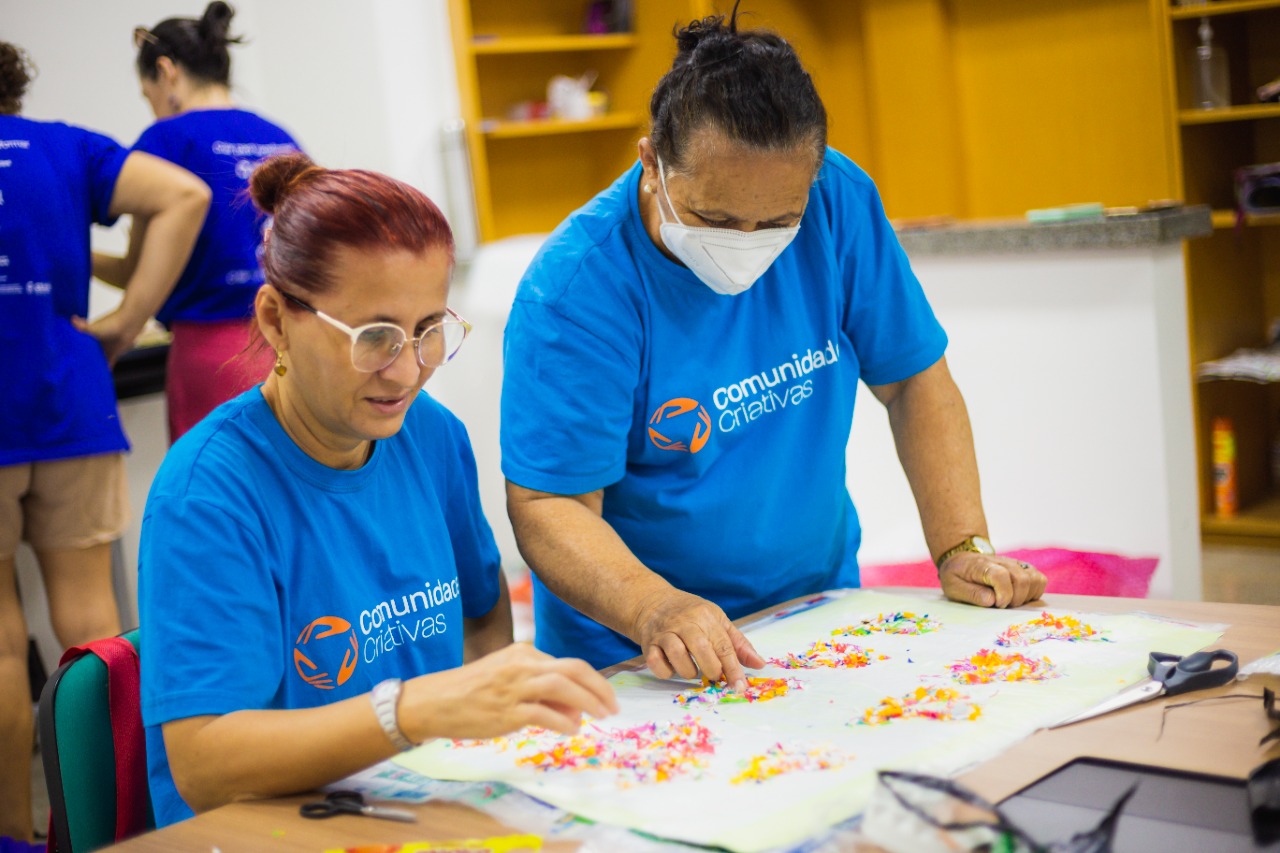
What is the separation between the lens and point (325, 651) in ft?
4.34

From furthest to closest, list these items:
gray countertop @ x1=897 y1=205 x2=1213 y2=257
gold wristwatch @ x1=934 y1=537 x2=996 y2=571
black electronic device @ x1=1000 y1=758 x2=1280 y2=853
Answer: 1. gray countertop @ x1=897 y1=205 x2=1213 y2=257
2. gold wristwatch @ x1=934 y1=537 x2=996 y2=571
3. black electronic device @ x1=1000 y1=758 x2=1280 y2=853

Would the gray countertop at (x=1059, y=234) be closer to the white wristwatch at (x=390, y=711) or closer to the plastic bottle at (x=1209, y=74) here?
the plastic bottle at (x=1209, y=74)

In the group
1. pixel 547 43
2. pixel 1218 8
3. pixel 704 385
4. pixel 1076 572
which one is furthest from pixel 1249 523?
pixel 704 385

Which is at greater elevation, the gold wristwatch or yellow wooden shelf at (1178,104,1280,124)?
yellow wooden shelf at (1178,104,1280,124)

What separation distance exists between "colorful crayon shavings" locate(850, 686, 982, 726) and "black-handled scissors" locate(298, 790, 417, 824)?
44cm

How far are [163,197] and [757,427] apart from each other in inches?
69.8

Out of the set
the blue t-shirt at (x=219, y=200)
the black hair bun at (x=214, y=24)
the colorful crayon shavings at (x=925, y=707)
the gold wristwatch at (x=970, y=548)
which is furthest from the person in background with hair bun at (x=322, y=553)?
the black hair bun at (x=214, y=24)

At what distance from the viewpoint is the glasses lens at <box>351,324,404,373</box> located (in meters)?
1.28

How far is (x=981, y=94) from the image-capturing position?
16.4 feet

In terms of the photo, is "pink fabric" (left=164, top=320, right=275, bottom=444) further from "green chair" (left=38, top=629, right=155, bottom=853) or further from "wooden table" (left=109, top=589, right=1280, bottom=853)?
"wooden table" (left=109, top=589, right=1280, bottom=853)

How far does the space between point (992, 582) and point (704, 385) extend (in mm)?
440

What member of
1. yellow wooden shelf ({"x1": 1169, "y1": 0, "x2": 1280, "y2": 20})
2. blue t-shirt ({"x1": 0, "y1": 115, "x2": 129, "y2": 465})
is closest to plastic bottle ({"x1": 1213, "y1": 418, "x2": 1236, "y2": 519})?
yellow wooden shelf ({"x1": 1169, "y1": 0, "x2": 1280, "y2": 20})

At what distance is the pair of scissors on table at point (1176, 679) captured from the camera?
122 cm

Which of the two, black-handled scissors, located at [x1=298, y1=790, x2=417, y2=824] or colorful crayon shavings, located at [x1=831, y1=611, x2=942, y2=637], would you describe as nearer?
black-handled scissors, located at [x1=298, y1=790, x2=417, y2=824]
